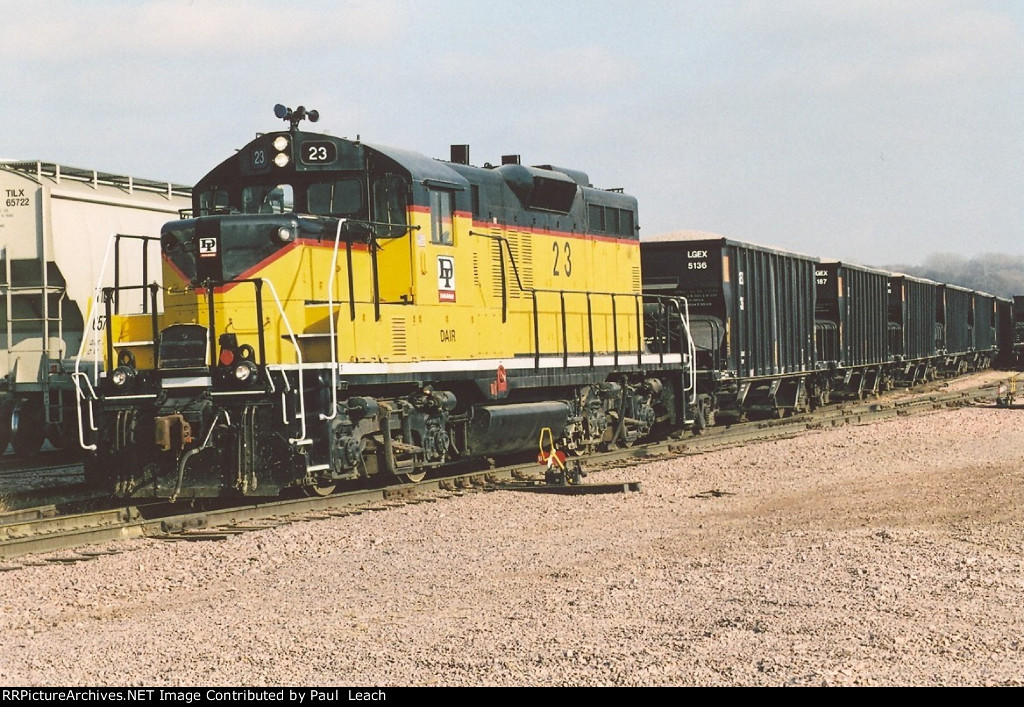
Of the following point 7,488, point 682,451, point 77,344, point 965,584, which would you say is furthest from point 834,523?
point 77,344

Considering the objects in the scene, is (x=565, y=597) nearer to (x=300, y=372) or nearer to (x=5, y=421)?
(x=300, y=372)

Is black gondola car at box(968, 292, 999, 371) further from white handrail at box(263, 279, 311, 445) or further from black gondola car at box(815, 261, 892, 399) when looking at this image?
white handrail at box(263, 279, 311, 445)

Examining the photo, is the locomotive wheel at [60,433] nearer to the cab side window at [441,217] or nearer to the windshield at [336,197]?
the windshield at [336,197]

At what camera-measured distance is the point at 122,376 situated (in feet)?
37.9

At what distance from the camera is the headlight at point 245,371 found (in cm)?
1097

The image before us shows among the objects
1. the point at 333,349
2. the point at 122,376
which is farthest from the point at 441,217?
the point at 122,376

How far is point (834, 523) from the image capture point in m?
10.1

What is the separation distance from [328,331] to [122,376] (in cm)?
199

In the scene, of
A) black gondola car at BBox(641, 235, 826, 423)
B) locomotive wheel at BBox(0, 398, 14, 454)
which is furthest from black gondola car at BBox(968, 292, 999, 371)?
locomotive wheel at BBox(0, 398, 14, 454)

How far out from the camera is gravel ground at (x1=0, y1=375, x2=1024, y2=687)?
5.74 m

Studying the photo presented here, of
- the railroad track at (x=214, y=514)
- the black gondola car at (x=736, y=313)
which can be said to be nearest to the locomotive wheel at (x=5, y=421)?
the railroad track at (x=214, y=514)

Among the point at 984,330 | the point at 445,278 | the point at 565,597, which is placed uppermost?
the point at 445,278

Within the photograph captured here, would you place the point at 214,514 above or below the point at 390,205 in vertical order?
below

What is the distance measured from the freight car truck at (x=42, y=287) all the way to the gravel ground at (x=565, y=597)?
7.50 meters
